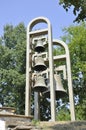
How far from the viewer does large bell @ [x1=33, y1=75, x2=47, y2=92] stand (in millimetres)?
12163

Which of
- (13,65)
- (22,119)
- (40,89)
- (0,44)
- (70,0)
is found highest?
(0,44)

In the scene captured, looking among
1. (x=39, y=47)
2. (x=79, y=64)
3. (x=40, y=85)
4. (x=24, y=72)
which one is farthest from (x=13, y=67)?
(x=40, y=85)

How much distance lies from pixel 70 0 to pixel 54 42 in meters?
6.06

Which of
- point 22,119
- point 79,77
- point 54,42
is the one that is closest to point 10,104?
point 79,77

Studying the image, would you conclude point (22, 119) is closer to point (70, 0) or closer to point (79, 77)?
point (70, 0)

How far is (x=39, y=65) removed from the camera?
12.7 metres

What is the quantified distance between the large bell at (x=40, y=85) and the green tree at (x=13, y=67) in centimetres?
1135

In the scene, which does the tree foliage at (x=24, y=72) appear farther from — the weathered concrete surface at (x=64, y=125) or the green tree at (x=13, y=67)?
the weathered concrete surface at (x=64, y=125)

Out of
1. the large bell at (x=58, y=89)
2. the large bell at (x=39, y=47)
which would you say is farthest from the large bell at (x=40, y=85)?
the large bell at (x=39, y=47)

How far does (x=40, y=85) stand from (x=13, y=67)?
13953mm

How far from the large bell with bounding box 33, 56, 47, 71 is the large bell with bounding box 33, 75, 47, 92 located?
1.60 feet

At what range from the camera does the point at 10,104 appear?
79.4 ft

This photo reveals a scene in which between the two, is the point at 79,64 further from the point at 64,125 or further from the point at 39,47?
the point at 64,125

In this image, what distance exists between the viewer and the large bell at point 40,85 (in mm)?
12163
